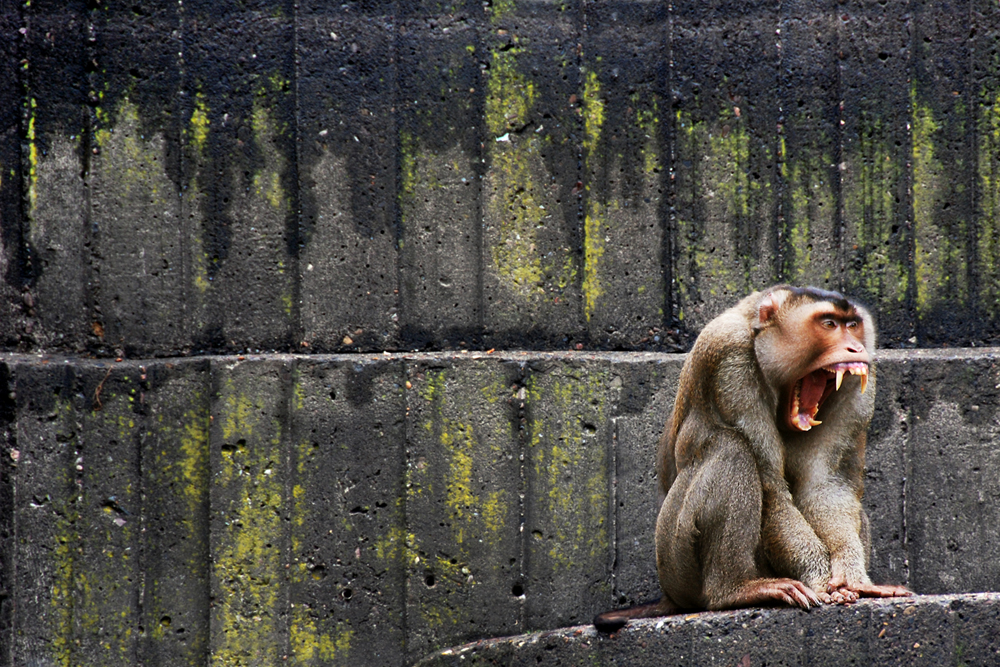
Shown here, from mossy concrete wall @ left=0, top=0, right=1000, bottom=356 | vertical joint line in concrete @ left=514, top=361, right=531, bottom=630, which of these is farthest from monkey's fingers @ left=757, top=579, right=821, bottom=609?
mossy concrete wall @ left=0, top=0, right=1000, bottom=356

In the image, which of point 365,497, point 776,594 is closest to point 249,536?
point 365,497

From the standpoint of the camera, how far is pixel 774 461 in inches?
141

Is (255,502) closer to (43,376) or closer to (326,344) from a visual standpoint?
(326,344)

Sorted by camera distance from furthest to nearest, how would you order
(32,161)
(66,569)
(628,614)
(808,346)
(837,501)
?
(32,161)
(66,569)
(628,614)
(837,501)
(808,346)

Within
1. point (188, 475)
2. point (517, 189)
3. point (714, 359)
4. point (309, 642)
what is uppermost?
point (517, 189)

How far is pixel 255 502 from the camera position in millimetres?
4641

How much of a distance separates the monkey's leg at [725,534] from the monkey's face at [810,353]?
0.83 ft

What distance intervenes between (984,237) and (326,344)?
329 cm

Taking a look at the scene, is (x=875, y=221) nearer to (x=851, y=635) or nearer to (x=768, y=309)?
(x=768, y=309)

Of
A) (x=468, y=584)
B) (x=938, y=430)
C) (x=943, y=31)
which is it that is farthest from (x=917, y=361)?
(x=468, y=584)

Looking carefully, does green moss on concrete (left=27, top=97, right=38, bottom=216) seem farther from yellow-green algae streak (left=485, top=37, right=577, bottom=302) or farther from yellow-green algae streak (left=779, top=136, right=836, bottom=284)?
yellow-green algae streak (left=779, top=136, right=836, bottom=284)

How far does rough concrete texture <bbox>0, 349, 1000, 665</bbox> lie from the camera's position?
15.1 feet

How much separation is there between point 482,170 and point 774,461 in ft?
7.04

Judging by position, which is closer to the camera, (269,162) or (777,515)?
(777,515)
